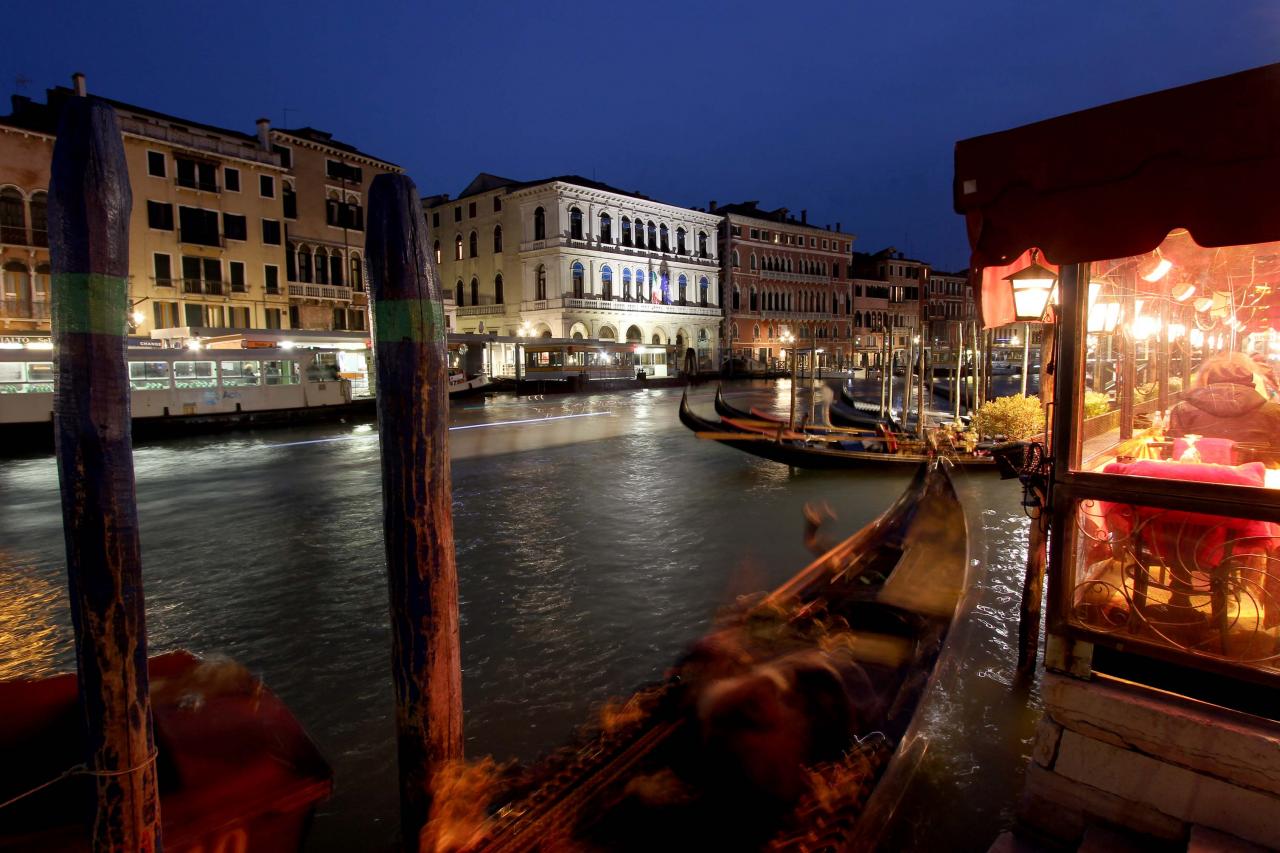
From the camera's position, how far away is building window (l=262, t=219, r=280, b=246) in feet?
81.7

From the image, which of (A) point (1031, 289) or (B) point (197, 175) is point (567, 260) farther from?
(A) point (1031, 289)

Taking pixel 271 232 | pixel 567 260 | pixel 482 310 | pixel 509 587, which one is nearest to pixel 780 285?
pixel 567 260

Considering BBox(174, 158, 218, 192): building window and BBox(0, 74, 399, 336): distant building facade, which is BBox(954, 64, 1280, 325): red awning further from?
BBox(174, 158, 218, 192): building window

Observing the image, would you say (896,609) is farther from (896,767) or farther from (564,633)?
(564,633)

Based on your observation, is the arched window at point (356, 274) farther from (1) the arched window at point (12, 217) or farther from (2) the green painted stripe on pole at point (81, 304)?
(2) the green painted stripe on pole at point (81, 304)

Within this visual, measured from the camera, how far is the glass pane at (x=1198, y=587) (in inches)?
82.5

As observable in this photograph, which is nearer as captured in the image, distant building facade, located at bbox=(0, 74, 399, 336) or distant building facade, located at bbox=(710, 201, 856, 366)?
distant building facade, located at bbox=(0, 74, 399, 336)

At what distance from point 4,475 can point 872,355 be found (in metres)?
51.0

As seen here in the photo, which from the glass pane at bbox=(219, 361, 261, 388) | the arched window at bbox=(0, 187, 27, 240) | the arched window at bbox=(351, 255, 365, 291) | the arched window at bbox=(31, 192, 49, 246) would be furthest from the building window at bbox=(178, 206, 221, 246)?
the glass pane at bbox=(219, 361, 261, 388)

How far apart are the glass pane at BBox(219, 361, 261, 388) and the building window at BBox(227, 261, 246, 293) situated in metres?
6.94

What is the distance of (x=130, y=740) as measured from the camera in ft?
6.24

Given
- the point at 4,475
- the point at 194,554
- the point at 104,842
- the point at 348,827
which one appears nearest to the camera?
the point at 104,842

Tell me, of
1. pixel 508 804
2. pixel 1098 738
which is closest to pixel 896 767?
pixel 1098 738

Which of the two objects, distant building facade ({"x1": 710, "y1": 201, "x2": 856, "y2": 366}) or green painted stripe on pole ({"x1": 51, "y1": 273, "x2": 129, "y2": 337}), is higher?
distant building facade ({"x1": 710, "y1": 201, "x2": 856, "y2": 366})
